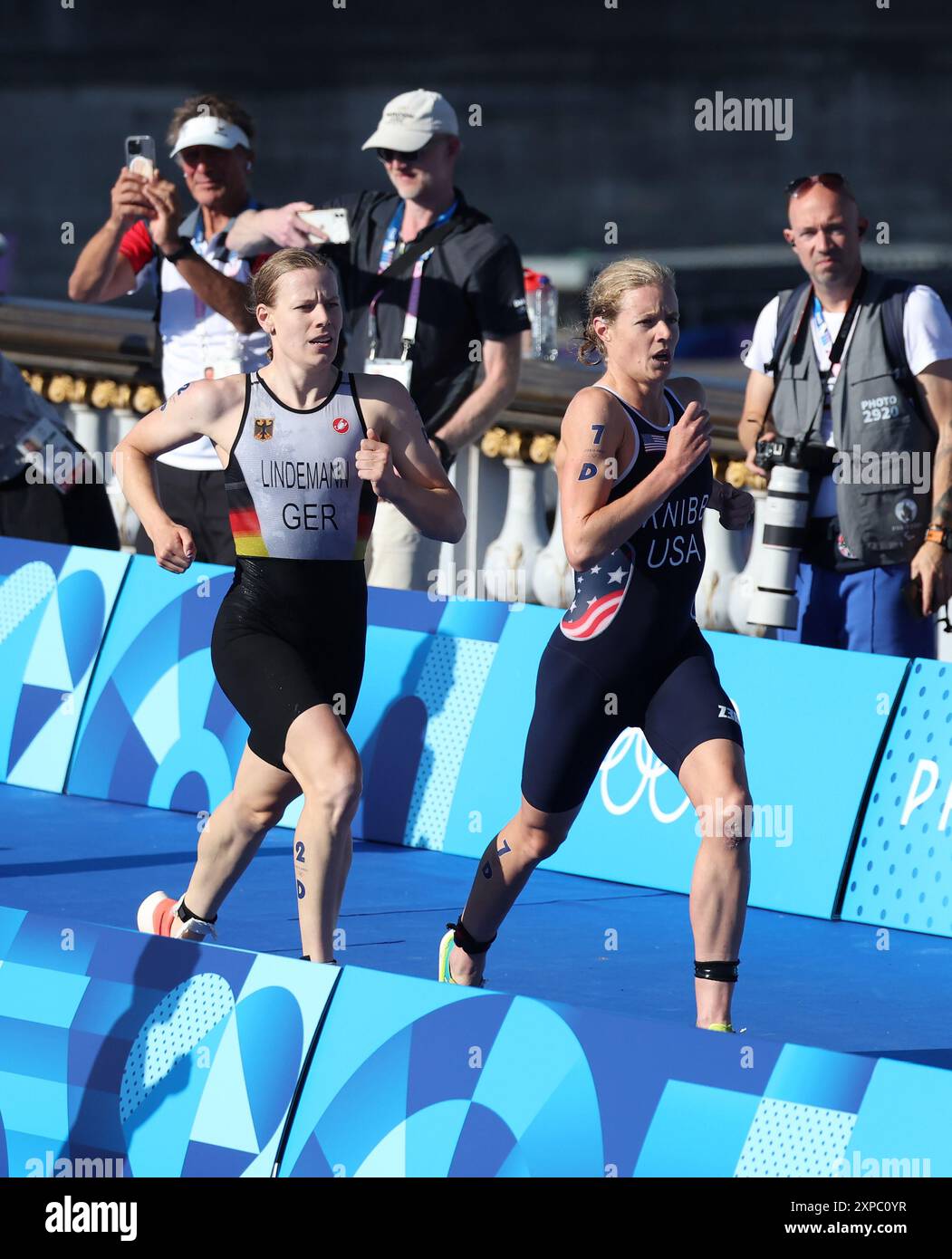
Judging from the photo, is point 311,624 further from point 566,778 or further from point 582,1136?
point 582,1136

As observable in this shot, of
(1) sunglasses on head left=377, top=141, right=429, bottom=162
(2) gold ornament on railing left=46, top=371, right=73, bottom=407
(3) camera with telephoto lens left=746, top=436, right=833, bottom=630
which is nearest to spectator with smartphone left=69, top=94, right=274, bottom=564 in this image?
(1) sunglasses on head left=377, top=141, right=429, bottom=162

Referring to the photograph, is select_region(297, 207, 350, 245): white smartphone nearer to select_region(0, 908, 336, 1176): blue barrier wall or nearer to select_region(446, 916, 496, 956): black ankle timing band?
select_region(446, 916, 496, 956): black ankle timing band

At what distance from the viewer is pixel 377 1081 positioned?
4594 millimetres

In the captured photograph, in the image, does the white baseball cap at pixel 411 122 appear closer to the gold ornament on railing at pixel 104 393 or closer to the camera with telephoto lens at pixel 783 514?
the camera with telephoto lens at pixel 783 514

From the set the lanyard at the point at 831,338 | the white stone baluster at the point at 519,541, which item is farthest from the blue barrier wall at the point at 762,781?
the white stone baluster at the point at 519,541

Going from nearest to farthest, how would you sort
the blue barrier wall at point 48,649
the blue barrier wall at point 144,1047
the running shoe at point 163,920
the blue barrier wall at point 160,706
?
1. the blue barrier wall at point 144,1047
2. the running shoe at point 163,920
3. the blue barrier wall at point 160,706
4. the blue barrier wall at point 48,649

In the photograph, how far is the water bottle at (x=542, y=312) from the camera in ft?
31.8

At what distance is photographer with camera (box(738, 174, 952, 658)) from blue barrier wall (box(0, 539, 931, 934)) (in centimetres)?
24

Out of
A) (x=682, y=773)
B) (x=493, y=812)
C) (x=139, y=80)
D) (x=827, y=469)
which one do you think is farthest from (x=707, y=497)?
(x=139, y=80)

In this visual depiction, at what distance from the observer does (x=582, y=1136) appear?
14.4ft

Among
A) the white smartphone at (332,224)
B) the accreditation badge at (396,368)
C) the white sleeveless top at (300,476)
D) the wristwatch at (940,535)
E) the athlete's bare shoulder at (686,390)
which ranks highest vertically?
the white smartphone at (332,224)

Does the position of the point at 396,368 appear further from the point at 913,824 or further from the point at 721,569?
the point at 913,824

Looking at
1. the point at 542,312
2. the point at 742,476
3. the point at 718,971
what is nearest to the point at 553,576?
the point at 742,476

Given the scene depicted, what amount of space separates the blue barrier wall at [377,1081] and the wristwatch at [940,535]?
3084 mm
